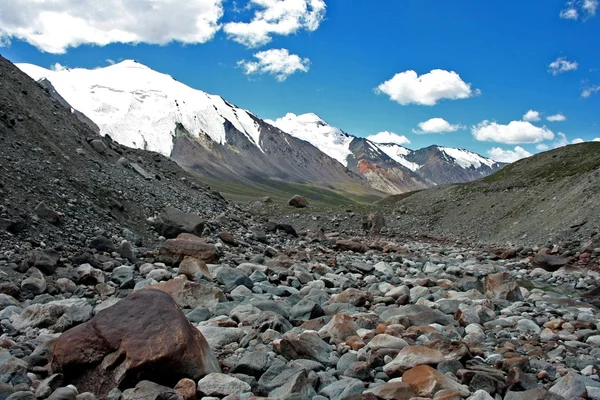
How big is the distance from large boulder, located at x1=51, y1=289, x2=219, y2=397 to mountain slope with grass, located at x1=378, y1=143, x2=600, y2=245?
23448 mm

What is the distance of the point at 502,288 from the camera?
14.6 meters

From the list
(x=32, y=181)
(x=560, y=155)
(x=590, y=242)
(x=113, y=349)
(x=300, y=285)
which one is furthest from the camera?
(x=560, y=155)

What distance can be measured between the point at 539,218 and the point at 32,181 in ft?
94.7

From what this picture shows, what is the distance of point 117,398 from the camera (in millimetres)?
6523

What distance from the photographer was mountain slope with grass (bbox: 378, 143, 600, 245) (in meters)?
28.8

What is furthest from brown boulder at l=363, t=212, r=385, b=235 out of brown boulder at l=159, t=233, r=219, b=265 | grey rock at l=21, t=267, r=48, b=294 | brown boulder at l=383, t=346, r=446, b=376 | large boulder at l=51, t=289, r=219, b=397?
large boulder at l=51, t=289, r=219, b=397

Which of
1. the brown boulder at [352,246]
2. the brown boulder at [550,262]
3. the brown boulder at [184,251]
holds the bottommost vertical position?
the brown boulder at [184,251]

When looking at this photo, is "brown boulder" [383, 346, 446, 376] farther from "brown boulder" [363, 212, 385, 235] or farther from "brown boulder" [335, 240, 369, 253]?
"brown boulder" [363, 212, 385, 235]

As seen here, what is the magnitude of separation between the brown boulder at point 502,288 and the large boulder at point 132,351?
32.3 feet

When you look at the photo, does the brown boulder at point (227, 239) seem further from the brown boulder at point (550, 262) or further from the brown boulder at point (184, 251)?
the brown boulder at point (550, 262)

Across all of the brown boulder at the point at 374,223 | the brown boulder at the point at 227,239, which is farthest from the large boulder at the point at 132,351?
the brown boulder at the point at 374,223

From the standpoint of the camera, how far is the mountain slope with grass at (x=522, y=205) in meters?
28.8

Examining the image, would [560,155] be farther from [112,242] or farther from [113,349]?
[113,349]

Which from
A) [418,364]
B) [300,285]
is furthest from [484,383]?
[300,285]
